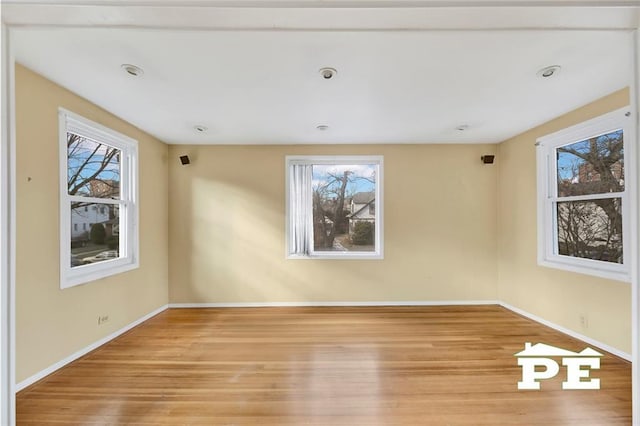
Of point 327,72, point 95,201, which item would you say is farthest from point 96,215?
point 327,72

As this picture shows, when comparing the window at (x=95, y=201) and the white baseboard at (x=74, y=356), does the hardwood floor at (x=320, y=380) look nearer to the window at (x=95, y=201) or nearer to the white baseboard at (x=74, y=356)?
the white baseboard at (x=74, y=356)

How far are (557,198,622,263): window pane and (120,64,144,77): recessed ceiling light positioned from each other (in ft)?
14.4

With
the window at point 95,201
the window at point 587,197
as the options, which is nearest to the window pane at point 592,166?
the window at point 587,197

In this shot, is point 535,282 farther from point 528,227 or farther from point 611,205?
point 611,205

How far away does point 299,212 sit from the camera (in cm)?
412

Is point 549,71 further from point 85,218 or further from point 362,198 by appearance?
point 85,218

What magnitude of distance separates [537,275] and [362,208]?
7.90 feet

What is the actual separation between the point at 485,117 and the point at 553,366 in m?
2.54

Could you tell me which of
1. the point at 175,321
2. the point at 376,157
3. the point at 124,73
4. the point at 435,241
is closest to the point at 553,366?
the point at 435,241

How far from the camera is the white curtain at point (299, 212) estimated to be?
13.5 ft

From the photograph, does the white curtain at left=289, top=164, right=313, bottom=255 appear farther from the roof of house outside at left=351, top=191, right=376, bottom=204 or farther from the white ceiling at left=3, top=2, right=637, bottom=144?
the white ceiling at left=3, top=2, right=637, bottom=144

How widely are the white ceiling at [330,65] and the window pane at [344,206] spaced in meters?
0.99

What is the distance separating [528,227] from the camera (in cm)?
359

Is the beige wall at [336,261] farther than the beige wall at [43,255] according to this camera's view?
Yes
